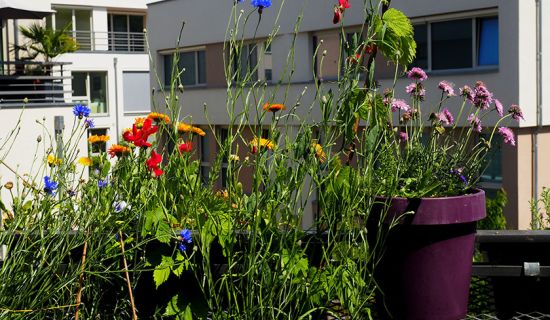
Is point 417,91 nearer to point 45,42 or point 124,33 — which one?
point 45,42

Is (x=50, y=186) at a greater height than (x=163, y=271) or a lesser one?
greater

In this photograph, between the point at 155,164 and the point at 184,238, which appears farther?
the point at 155,164

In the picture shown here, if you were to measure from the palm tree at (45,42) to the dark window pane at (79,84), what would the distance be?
19.9 feet

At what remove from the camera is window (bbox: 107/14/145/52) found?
32531 mm

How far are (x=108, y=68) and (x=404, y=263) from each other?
30.7 m

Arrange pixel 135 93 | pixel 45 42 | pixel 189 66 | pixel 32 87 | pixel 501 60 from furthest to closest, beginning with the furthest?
1. pixel 135 93
2. pixel 45 42
3. pixel 189 66
4. pixel 32 87
5. pixel 501 60

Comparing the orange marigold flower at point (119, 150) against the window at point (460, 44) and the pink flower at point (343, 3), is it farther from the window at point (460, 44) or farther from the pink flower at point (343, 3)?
the window at point (460, 44)

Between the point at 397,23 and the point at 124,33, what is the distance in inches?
1238

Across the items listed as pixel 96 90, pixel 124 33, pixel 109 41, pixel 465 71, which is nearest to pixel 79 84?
pixel 96 90

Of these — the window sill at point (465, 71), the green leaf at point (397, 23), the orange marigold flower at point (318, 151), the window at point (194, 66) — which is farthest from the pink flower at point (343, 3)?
the window at point (194, 66)

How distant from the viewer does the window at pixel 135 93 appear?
32.2 m

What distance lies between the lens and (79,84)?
3173 centimetres

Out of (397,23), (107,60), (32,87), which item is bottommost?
(397,23)

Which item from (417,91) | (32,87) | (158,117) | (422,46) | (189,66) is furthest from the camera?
(189,66)
